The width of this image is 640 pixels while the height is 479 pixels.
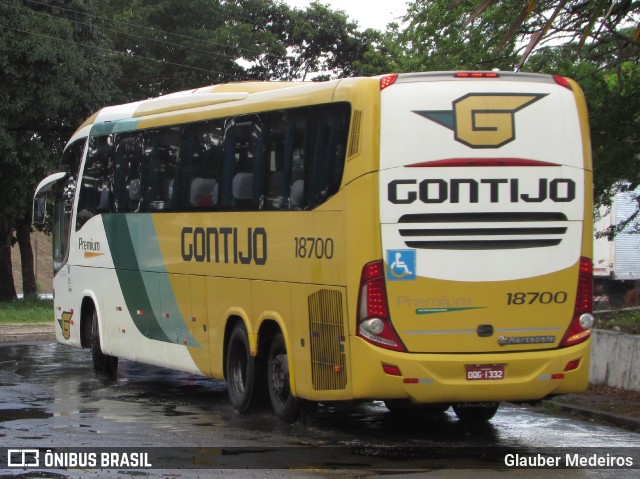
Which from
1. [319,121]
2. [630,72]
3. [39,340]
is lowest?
[39,340]

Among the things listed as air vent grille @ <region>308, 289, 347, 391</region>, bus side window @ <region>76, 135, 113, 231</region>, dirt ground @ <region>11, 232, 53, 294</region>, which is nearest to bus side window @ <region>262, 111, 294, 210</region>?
air vent grille @ <region>308, 289, 347, 391</region>

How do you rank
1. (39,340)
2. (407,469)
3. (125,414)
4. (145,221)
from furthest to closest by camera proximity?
(39,340)
(145,221)
(125,414)
(407,469)

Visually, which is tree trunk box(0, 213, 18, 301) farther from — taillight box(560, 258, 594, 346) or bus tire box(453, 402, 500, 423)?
taillight box(560, 258, 594, 346)

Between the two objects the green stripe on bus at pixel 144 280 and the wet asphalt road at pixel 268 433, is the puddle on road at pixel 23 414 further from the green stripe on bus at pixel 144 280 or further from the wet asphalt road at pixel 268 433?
the green stripe on bus at pixel 144 280

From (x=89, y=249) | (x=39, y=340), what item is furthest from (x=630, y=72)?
(x=39, y=340)

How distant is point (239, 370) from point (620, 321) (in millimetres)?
6431

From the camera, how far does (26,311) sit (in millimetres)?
34312

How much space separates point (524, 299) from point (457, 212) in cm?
101

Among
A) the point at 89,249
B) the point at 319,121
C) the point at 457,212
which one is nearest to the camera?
the point at 457,212

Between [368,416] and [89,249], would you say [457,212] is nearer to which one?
[368,416]

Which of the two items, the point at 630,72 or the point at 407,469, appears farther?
the point at 630,72

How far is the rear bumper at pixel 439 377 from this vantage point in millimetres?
10750

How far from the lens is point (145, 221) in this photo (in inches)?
627

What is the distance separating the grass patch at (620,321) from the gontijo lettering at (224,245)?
19.3ft
